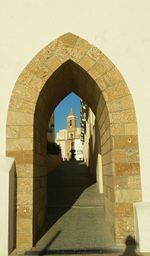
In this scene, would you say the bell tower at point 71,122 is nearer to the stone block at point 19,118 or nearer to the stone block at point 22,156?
the stone block at point 19,118

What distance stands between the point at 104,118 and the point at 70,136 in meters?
49.4

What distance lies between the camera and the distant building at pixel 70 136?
169 feet

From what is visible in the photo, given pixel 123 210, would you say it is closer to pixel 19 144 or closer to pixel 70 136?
pixel 19 144

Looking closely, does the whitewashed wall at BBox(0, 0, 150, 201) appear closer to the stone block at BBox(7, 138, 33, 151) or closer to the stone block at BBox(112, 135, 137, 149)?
the stone block at BBox(7, 138, 33, 151)

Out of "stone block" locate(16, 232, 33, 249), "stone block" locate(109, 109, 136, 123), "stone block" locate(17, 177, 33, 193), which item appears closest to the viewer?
"stone block" locate(16, 232, 33, 249)

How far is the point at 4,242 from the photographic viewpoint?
4.44 m

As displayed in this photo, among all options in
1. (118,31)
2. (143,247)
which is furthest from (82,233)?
(118,31)

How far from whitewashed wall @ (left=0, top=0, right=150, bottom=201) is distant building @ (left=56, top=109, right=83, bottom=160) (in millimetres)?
43258

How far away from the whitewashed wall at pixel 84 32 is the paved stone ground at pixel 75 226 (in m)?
2.17

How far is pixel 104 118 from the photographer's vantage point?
5633 mm

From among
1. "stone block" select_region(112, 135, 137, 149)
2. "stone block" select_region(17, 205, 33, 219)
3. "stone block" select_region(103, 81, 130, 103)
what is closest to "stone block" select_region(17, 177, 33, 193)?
"stone block" select_region(17, 205, 33, 219)

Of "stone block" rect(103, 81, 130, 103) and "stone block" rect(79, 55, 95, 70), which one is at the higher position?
"stone block" rect(79, 55, 95, 70)

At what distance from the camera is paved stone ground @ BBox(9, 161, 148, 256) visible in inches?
184

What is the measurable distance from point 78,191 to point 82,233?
4252 millimetres
